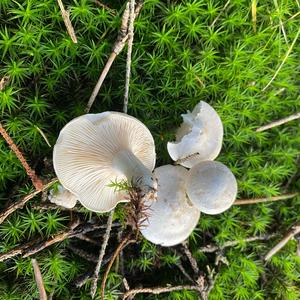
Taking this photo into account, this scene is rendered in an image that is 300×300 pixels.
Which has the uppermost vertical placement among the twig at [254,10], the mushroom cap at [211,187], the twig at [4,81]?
the twig at [4,81]

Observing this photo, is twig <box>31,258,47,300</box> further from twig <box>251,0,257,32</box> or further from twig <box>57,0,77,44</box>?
twig <box>251,0,257,32</box>

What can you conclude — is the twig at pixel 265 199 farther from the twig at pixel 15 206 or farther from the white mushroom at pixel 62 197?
the twig at pixel 15 206

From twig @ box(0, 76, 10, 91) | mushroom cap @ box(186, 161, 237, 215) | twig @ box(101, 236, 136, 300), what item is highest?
twig @ box(0, 76, 10, 91)

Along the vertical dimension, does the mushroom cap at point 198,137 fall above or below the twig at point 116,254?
above

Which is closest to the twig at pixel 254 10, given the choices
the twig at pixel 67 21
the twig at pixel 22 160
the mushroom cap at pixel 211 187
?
the mushroom cap at pixel 211 187

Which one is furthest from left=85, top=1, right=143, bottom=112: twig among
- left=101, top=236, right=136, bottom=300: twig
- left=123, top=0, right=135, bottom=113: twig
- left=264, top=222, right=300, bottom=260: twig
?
left=264, top=222, right=300, bottom=260: twig

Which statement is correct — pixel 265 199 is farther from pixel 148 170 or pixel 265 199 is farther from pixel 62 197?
pixel 62 197

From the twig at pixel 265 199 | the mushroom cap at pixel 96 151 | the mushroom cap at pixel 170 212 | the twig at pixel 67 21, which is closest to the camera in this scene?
the mushroom cap at pixel 96 151
